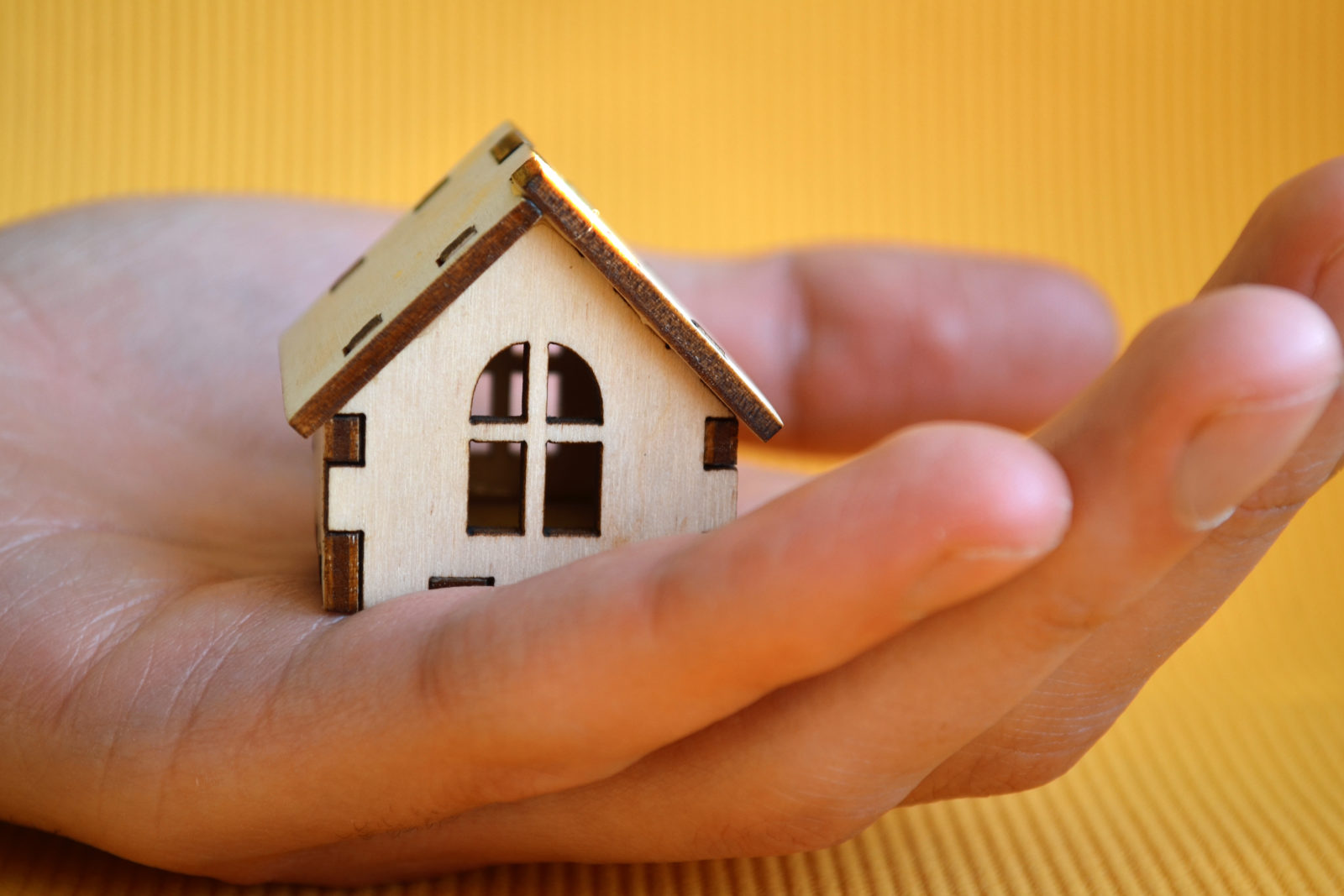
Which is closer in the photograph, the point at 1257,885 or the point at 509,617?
the point at 509,617

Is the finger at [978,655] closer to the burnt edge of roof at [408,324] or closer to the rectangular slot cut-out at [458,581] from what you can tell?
the rectangular slot cut-out at [458,581]

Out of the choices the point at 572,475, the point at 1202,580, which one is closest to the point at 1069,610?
the point at 1202,580

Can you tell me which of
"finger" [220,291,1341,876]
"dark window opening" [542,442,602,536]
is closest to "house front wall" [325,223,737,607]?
"finger" [220,291,1341,876]

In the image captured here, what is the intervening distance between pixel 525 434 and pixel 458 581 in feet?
0.35

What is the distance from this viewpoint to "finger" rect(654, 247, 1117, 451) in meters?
1.45

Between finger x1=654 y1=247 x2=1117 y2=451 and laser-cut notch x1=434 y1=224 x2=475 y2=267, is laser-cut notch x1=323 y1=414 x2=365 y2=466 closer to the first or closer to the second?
laser-cut notch x1=434 y1=224 x2=475 y2=267

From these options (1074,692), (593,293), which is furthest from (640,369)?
(1074,692)

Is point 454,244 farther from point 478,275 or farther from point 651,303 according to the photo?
point 651,303

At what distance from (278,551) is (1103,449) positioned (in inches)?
28.4

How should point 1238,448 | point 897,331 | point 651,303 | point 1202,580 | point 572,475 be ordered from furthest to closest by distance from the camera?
point 897,331
point 572,475
point 651,303
point 1202,580
point 1238,448

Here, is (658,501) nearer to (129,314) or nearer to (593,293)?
(593,293)

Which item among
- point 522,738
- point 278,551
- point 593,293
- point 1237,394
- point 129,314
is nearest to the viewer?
point 1237,394

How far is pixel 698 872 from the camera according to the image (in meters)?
0.91

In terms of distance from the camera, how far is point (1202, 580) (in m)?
0.73
